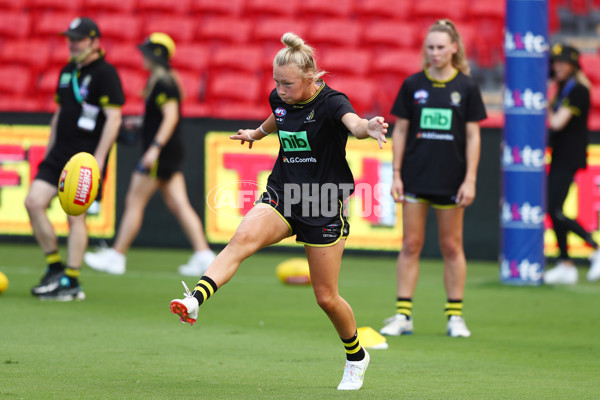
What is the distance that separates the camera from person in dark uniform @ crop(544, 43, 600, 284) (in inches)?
448

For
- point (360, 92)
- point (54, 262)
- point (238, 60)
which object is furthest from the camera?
point (238, 60)

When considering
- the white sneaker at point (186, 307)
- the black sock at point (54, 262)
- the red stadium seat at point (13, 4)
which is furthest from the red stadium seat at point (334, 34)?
the white sneaker at point (186, 307)

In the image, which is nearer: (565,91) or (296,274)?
(296,274)

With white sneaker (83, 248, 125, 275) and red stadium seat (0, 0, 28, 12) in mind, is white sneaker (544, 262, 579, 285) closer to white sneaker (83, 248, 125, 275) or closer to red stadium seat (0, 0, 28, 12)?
white sneaker (83, 248, 125, 275)

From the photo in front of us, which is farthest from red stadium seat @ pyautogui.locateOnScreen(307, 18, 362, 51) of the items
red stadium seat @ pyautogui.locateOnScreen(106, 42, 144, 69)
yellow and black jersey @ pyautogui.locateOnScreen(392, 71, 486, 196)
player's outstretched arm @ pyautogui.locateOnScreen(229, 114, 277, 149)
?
player's outstretched arm @ pyautogui.locateOnScreen(229, 114, 277, 149)

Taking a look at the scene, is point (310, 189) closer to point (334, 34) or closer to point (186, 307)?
point (186, 307)

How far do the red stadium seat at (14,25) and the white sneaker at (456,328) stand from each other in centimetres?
1170

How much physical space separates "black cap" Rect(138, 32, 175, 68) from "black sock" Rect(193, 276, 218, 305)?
6.34 meters

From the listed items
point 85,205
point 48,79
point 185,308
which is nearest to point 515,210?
point 85,205

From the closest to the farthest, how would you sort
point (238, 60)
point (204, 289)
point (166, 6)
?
1. point (204, 289)
2. point (238, 60)
3. point (166, 6)

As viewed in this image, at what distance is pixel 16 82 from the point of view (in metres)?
16.2

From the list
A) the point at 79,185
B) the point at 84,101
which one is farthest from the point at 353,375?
the point at 84,101

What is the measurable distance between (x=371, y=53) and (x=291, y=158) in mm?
10935

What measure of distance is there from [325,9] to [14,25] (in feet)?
17.4
